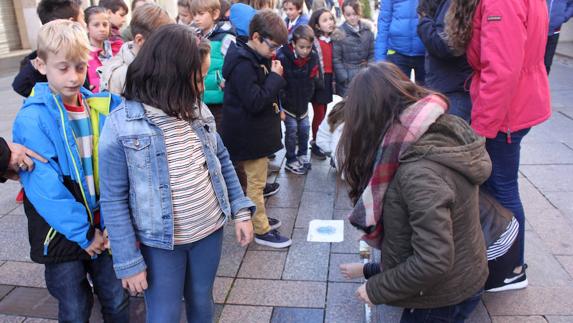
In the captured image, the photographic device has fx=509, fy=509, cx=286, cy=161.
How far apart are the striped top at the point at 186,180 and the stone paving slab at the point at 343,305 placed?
42.8 inches

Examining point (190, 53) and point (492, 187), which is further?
point (492, 187)

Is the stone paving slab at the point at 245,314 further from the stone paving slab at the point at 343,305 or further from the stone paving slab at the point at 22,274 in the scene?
the stone paving slab at the point at 22,274

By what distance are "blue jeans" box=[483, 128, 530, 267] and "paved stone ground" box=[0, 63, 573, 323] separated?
1.13 ft

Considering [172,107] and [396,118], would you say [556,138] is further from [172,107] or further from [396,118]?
[172,107]

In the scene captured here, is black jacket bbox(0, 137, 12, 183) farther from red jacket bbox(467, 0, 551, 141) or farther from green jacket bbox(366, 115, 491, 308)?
red jacket bbox(467, 0, 551, 141)

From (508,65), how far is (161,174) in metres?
1.81

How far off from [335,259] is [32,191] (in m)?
2.03

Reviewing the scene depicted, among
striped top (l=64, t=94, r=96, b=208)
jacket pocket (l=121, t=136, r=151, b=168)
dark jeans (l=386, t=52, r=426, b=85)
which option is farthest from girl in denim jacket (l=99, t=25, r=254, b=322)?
dark jeans (l=386, t=52, r=426, b=85)

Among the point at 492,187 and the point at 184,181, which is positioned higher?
the point at 184,181

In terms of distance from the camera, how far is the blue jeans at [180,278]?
2.07 metres

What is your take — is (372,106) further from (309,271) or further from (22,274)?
(22,274)

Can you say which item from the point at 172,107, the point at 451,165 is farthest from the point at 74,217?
the point at 451,165

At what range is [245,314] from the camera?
2.91 metres

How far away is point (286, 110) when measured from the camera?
5.22 meters
